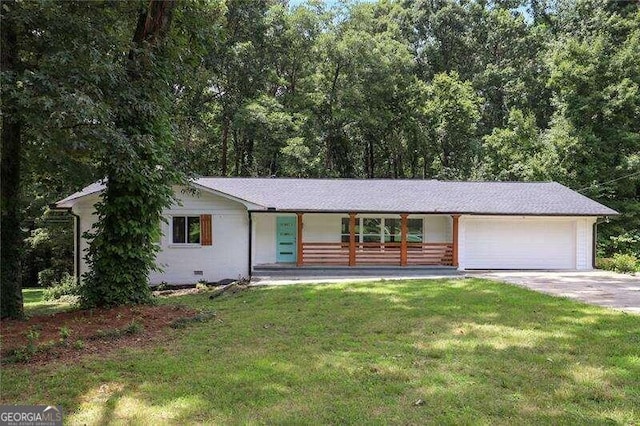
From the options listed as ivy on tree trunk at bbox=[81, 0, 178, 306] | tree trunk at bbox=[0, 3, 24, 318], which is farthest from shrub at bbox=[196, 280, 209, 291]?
tree trunk at bbox=[0, 3, 24, 318]

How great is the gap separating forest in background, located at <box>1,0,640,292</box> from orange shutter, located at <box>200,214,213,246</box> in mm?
2096

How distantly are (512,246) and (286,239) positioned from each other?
8.41 metres

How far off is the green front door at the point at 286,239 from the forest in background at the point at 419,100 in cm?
394

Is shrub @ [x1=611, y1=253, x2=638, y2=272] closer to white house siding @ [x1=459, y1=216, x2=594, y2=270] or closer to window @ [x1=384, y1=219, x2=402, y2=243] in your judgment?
white house siding @ [x1=459, y1=216, x2=594, y2=270]

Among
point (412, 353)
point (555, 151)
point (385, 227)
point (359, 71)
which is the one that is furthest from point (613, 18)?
point (412, 353)

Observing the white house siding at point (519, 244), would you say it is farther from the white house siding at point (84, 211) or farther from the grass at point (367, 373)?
the white house siding at point (84, 211)

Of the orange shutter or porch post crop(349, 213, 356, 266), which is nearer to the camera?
the orange shutter

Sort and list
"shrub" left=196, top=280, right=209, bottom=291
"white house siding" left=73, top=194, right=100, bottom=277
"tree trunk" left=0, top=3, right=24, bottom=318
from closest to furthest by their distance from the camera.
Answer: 1. "tree trunk" left=0, top=3, right=24, bottom=318
2. "shrub" left=196, top=280, right=209, bottom=291
3. "white house siding" left=73, top=194, right=100, bottom=277

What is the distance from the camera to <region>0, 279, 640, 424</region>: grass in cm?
381

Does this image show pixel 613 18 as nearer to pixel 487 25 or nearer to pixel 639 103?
pixel 639 103

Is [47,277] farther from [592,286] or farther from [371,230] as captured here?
[592,286]

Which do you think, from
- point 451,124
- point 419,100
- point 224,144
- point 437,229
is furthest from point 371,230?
point 419,100

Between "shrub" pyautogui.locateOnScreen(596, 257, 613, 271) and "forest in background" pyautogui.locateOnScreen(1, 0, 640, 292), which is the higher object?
"forest in background" pyautogui.locateOnScreen(1, 0, 640, 292)

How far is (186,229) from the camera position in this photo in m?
15.2
